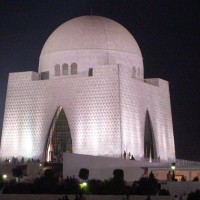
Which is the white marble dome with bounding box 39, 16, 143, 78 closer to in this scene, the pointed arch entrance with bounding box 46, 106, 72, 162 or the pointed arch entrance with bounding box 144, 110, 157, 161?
the pointed arch entrance with bounding box 46, 106, 72, 162

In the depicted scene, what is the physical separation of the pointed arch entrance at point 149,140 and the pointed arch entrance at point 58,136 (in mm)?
4850

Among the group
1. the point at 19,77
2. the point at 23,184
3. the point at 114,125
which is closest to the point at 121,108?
the point at 114,125

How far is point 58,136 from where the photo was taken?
124 feet

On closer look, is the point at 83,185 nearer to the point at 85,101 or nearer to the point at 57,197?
the point at 57,197

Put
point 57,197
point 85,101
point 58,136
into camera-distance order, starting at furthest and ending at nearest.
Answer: point 58,136, point 85,101, point 57,197

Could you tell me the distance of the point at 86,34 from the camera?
3806cm

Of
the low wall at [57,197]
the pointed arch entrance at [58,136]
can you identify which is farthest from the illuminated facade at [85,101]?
the low wall at [57,197]

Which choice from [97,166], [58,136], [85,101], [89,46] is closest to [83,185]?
[97,166]

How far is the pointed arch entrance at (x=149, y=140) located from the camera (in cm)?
3884

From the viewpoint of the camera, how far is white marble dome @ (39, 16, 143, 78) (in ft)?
124

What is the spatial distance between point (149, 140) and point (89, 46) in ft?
22.4

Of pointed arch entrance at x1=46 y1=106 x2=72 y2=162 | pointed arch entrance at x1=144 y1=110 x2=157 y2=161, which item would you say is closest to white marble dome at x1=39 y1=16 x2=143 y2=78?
pointed arch entrance at x1=46 y1=106 x2=72 y2=162

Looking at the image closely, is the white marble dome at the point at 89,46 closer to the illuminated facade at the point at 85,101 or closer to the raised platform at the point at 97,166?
the illuminated facade at the point at 85,101

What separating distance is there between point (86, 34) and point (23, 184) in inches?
570
